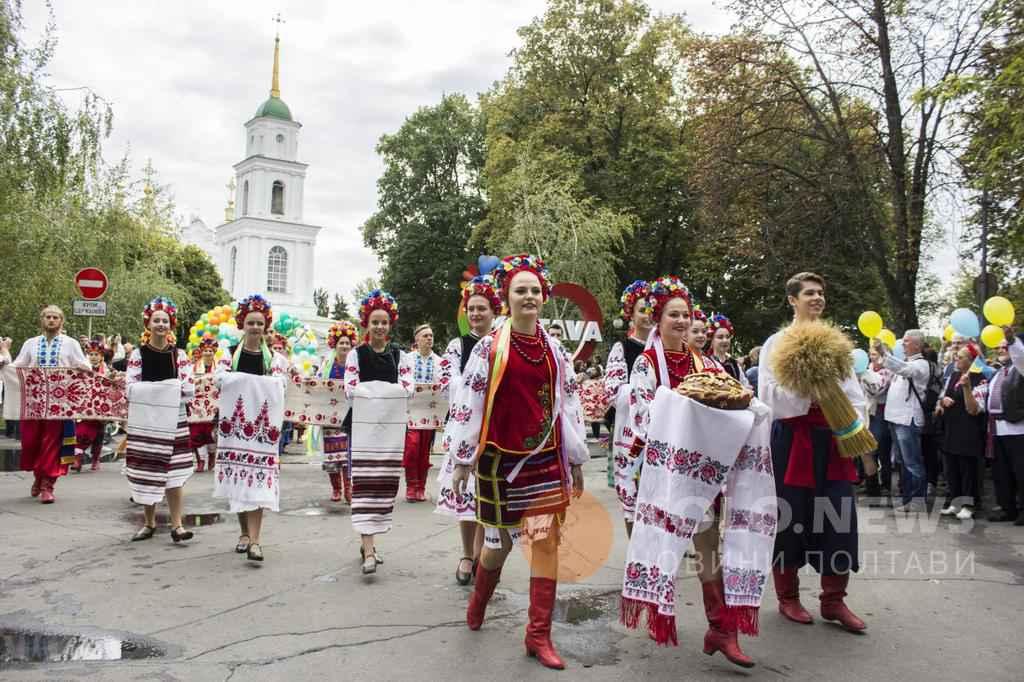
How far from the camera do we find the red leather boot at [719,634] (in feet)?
14.4

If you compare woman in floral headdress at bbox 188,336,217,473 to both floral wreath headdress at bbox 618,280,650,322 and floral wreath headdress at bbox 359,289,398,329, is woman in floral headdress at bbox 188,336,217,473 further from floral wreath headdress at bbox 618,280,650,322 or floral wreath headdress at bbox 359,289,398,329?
floral wreath headdress at bbox 618,280,650,322

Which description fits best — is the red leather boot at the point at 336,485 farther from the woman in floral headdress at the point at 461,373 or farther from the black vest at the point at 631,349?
the black vest at the point at 631,349

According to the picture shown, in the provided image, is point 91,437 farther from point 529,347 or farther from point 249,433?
point 529,347

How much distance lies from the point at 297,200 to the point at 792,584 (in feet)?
199

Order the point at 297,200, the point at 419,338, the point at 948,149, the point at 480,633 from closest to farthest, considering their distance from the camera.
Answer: the point at 480,633 < the point at 419,338 < the point at 948,149 < the point at 297,200

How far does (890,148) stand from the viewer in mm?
17719

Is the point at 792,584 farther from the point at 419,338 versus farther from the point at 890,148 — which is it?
the point at 890,148

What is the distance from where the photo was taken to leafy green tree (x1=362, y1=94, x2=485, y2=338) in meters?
40.3

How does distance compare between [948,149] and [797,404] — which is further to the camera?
[948,149]

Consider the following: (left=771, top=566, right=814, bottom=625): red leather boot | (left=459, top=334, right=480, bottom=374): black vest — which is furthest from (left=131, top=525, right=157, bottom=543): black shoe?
(left=771, top=566, right=814, bottom=625): red leather boot

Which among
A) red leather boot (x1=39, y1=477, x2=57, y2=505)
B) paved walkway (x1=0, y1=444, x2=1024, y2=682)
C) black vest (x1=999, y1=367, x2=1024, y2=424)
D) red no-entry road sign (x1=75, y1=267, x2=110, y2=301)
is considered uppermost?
red no-entry road sign (x1=75, y1=267, x2=110, y2=301)

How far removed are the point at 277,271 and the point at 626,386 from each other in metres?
59.1

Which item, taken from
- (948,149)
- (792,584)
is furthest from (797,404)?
(948,149)

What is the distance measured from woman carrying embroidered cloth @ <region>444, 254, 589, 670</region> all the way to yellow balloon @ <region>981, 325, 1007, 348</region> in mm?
6669
